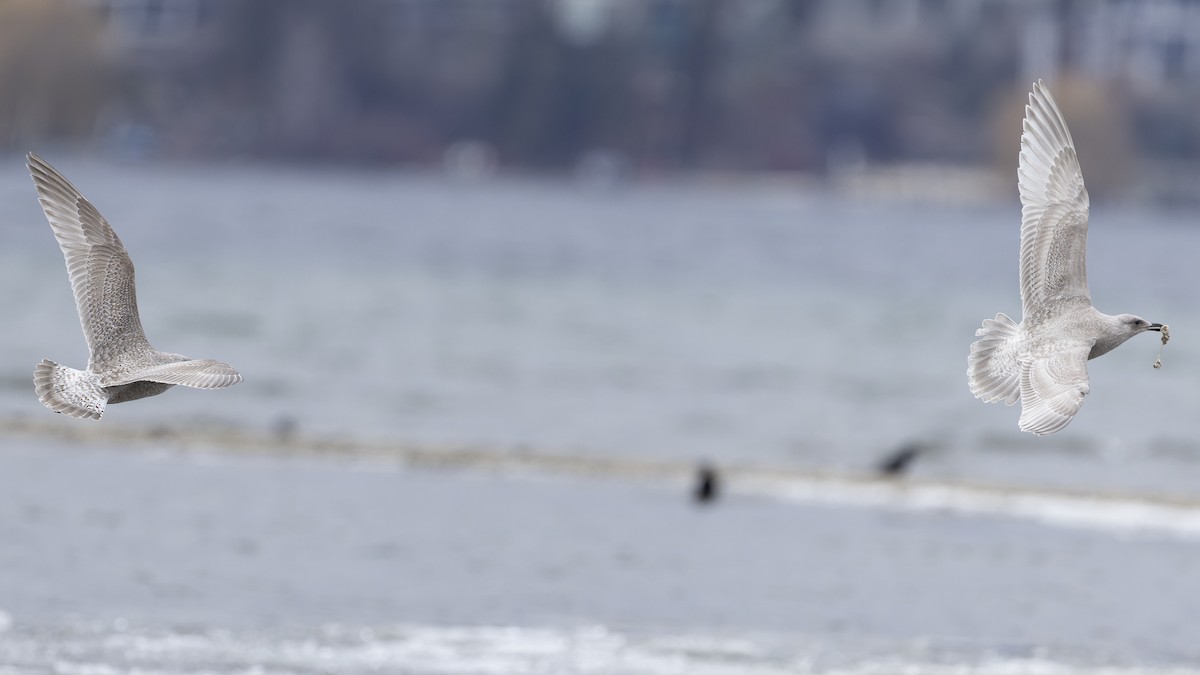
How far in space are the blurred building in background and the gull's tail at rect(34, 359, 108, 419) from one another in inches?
5019

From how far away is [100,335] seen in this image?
714 centimetres

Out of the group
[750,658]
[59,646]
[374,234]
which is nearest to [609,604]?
[750,658]

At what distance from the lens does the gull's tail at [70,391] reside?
643 centimetres

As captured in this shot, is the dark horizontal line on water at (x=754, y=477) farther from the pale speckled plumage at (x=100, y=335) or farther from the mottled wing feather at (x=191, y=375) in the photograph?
the mottled wing feather at (x=191, y=375)

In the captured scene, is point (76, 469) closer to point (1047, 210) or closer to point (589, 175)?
point (1047, 210)

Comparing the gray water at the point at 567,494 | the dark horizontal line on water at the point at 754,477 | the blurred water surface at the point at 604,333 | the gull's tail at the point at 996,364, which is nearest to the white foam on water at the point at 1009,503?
the dark horizontal line on water at the point at 754,477

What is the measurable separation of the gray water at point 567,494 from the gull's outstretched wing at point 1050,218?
504 cm

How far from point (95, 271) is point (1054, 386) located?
122 inches

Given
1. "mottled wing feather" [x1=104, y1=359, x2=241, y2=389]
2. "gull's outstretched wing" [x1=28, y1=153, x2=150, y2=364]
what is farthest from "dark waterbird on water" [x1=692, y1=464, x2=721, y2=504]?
"mottled wing feather" [x1=104, y1=359, x2=241, y2=389]

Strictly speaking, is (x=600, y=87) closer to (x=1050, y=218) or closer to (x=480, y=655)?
(x=480, y=655)

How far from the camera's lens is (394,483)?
19094 millimetres

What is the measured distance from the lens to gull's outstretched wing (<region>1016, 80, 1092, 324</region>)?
26.0ft

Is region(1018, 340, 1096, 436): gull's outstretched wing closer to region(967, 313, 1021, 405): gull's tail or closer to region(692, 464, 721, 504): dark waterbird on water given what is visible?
region(967, 313, 1021, 405): gull's tail

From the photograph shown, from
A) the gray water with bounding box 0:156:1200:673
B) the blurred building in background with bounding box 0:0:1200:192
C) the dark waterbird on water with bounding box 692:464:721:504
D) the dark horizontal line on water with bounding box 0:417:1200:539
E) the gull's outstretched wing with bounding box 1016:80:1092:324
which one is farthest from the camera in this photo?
the blurred building in background with bounding box 0:0:1200:192
